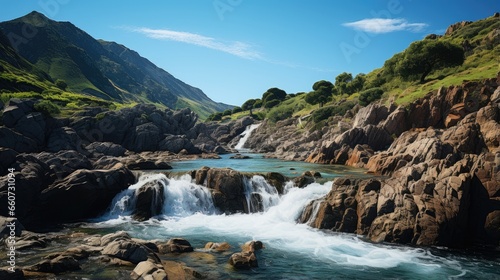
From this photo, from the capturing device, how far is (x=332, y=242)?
102 ft

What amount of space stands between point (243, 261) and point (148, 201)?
21568 mm

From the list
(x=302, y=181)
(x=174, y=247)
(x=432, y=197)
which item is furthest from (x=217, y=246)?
(x=432, y=197)

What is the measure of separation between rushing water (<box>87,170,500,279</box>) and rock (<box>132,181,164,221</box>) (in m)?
0.78

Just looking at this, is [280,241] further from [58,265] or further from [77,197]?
[77,197]

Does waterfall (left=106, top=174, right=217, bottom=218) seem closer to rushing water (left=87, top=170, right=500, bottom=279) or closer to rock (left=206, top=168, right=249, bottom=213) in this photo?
rushing water (left=87, top=170, right=500, bottom=279)

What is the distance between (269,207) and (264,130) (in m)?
103

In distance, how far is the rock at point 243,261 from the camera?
23.8 m

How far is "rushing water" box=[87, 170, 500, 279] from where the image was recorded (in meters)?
24.0

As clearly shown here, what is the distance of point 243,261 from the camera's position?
2400cm

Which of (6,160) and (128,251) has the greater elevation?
(6,160)

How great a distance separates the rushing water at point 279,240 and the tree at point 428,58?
67.9m

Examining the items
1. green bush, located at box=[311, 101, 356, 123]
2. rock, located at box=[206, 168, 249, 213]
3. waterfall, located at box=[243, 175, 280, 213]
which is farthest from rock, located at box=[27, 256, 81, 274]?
green bush, located at box=[311, 101, 356, 123]

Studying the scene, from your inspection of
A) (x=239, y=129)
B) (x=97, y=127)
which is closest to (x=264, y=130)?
(x=239, y=129)

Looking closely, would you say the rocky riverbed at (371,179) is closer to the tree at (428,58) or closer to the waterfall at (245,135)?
the tree at (428,58)
